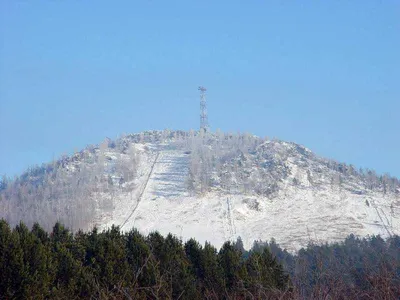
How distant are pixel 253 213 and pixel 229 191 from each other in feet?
36.4

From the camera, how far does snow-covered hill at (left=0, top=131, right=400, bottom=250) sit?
262ft

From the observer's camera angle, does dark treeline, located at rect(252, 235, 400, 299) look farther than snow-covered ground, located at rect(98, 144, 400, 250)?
No

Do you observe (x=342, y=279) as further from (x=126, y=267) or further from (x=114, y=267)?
(x=114, y=267)

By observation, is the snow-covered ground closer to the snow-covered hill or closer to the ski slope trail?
the ski slope trail

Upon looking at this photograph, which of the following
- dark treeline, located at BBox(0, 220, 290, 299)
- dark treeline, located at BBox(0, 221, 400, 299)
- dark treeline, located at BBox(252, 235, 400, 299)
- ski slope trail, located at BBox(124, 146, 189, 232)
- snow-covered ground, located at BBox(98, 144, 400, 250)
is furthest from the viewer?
ski slope trail, located at BBox(124, 146, 189, 232)

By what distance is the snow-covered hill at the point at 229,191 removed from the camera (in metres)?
80.0

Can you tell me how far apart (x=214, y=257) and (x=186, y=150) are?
10613cm

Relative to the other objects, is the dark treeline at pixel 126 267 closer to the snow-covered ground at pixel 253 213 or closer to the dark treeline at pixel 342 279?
the dark treeline at pixel 342 279

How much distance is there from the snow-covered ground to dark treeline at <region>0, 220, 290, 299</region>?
146 feet

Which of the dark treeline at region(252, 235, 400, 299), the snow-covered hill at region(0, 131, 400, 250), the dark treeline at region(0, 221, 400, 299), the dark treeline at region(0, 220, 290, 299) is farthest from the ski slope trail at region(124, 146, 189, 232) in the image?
the dark treeline at region(252, 235, 400, 299)

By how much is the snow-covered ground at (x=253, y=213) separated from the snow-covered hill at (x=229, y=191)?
15 centimetres

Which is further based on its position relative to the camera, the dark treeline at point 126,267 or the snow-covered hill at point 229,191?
the snow-covered hill at point 229,191

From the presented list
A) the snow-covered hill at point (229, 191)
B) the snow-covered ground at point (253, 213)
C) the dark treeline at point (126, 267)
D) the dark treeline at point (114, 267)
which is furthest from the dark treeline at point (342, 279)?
the snow-covered hill at point (229, 191)

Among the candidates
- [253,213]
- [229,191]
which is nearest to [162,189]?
[229,191]
